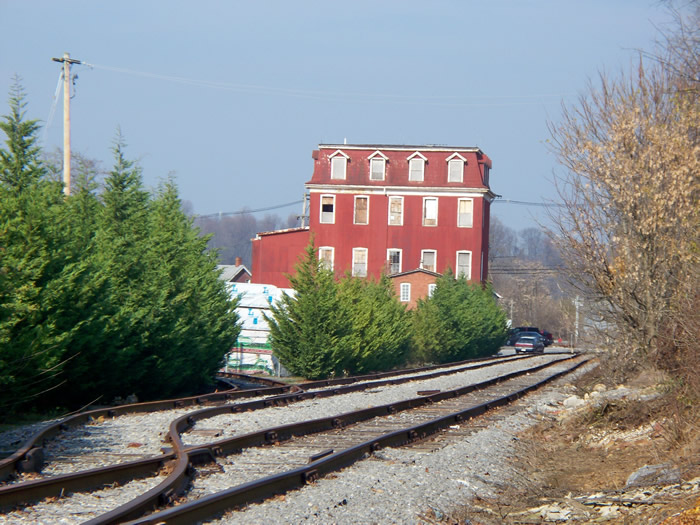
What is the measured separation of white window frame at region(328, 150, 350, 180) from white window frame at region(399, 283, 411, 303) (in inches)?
398

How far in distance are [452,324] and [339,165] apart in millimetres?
24242

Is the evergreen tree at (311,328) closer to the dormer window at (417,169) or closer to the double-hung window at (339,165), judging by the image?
the double-hung window at (339,165)

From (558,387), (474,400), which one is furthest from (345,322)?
(474,400)

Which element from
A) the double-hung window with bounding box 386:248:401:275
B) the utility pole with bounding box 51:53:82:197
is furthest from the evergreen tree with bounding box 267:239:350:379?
the double-hung window with bounding box 386:248:401:275

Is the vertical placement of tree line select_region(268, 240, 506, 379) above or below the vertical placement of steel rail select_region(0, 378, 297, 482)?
above

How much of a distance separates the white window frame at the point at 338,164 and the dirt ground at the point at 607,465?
160ft

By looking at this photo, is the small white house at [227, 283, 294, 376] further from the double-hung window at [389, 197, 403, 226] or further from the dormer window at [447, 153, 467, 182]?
the dormer window at [447, 153, 467, 182]

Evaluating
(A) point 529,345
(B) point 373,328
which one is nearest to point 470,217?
(A) point 529,345

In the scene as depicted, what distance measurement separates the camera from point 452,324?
44.8m

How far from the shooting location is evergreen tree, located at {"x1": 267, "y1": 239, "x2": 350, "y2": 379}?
2670cm

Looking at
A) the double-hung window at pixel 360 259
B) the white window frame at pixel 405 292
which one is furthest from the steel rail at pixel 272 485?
the double-hung window at pixel 360 259

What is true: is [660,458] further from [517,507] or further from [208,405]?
[208,405]

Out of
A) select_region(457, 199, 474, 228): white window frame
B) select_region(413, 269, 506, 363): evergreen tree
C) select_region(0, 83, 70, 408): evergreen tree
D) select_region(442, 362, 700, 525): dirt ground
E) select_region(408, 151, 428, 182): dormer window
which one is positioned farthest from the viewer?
select_region(408, 151, 428, 182): dormer window

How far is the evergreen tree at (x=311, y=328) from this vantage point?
1051 inches
